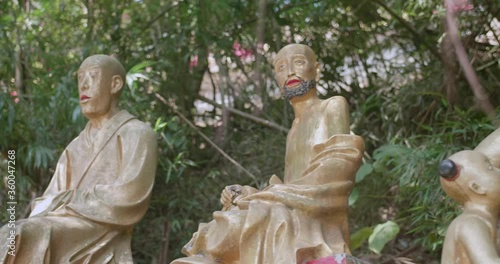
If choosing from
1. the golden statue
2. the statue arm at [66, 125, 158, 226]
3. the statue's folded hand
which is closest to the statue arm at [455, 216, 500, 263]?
the golden statue

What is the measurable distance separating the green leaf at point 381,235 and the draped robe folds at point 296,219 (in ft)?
4.61

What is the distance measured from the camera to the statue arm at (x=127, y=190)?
5531mm

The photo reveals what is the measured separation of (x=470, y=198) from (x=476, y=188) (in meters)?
0.07

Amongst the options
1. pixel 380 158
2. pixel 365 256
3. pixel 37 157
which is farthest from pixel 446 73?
pixel 37 157

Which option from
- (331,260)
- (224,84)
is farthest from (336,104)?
(224,84)

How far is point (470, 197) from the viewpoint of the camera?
4.24 meters

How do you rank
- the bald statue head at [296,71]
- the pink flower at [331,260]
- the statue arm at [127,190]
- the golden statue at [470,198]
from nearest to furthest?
the golden statue at [470,198], the pink flower at [331,260], the bald statue head at [296,71], the statue arm at [127,190]

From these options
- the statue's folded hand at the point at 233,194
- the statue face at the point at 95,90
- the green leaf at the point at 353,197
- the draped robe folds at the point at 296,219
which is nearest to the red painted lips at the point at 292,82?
the draped robe folds at the point at 296,219

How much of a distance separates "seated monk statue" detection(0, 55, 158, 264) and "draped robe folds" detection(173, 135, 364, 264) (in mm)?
696

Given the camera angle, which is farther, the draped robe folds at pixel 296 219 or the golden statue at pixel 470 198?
the draped robe folds at pixel 296 219

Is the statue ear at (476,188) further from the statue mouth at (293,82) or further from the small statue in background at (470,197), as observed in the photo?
the statue mouth at (293,82)

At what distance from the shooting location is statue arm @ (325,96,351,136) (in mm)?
5168

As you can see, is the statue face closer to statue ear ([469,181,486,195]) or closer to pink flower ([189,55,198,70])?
pink flower ([189,55,198,70])

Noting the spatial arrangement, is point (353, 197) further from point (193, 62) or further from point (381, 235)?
point (193, 62)
